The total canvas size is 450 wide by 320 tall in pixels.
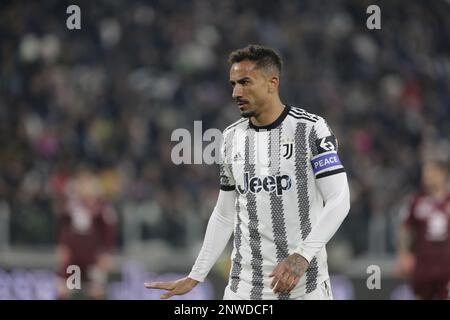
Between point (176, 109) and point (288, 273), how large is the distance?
34.5ft

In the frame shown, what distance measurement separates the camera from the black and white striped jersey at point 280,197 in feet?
15.6

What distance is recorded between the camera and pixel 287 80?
15109 mm

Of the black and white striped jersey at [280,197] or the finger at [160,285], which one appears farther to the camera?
the finger at [160,285]

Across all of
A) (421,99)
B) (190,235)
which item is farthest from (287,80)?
(190,235)

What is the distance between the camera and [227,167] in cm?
501

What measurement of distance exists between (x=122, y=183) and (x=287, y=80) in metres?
3.32

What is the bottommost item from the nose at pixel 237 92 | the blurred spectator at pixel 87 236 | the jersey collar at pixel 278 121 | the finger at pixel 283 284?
the blurred spectator at pixel 87 236

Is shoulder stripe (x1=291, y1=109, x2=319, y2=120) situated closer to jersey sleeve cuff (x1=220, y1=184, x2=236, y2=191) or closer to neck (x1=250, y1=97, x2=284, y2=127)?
neck (x1=250, y1=97, x2=284, y2=127)

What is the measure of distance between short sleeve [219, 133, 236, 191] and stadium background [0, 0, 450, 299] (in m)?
5.90

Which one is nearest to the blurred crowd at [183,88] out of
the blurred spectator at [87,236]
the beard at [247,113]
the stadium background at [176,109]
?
the stadium background at [176,109]

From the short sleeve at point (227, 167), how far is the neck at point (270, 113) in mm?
219

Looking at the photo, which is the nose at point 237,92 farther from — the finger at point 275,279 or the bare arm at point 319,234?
the finger at point 275,279
